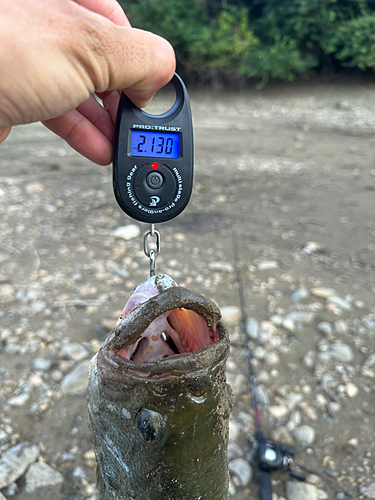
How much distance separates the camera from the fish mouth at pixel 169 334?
1147mm

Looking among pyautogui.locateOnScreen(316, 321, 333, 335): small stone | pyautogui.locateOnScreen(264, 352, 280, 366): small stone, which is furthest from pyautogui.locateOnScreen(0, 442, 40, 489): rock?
pyautogui.locateOnScreen(316, 321, 333, 335): small stone

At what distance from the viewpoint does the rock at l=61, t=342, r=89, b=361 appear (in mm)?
2959

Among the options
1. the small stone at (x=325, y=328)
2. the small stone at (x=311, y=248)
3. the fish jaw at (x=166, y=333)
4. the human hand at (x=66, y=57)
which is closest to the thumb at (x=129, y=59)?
the human hand at (x=66, y=57)

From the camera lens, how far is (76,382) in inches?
108

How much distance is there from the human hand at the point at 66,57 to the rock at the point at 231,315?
2239 mm

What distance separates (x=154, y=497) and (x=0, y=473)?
4.56 ft

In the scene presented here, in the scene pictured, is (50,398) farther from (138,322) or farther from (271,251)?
(271,251)

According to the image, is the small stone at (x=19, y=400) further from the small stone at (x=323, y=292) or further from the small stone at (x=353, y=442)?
the small stone at (x=323, y=292)

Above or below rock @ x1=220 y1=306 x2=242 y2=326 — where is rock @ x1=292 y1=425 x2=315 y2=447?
above

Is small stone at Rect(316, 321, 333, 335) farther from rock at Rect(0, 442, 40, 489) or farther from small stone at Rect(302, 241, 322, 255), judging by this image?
rock at Rect(0, 442, 40, 489)

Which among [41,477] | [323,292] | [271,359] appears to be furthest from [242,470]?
[323,292]

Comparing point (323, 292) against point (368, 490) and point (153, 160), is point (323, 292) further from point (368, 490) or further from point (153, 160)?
point (153, 160)

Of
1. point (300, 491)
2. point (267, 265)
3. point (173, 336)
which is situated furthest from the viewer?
point (267, 265)

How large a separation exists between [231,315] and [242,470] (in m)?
1.35
